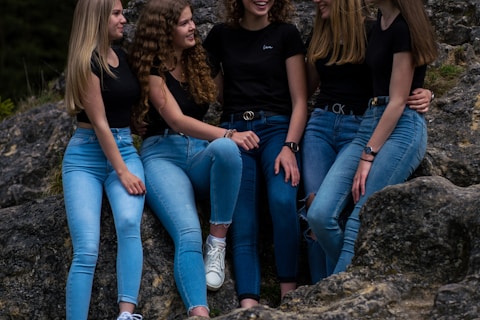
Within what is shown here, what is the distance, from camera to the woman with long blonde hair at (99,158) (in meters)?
5.13

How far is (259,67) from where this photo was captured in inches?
231

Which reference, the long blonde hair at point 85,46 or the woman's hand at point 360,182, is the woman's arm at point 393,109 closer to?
the woman's hand at point 360,182

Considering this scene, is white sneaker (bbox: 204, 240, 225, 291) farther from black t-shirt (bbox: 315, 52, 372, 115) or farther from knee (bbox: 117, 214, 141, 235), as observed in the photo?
black t-shirt (bbox: 315, 52, 372, 115)

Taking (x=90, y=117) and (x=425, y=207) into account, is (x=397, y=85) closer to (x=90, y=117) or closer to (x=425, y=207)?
(x=425, y=207)

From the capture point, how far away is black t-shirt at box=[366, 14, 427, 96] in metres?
5.14

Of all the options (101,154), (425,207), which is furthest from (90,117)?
(425,207)

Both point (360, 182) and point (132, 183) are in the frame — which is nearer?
point (360, 182)

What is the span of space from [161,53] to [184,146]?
59 cm

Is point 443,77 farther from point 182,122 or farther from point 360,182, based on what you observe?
point 182,122

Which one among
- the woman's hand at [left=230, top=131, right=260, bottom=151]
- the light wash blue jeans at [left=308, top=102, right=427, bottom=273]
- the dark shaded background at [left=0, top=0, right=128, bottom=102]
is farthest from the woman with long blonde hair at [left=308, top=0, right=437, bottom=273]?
the dark shaded background at [left=0, top=0, right=128, bottom=102]

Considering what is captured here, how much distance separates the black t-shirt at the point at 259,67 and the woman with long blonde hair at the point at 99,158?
65 centimetres

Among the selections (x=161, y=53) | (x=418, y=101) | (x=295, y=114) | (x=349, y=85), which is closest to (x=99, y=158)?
(x=161, y=53)

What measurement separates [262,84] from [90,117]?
113 centimetres

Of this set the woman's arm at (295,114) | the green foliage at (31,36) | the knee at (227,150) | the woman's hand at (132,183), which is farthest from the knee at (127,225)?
the green foliage at (31,36)
